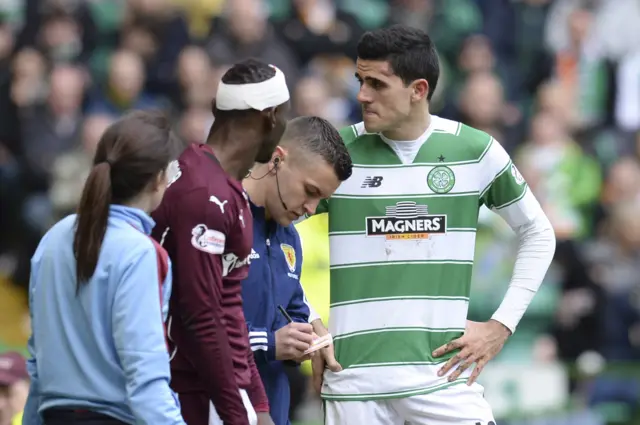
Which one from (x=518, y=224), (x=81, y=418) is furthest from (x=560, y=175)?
(x=81, y=418)

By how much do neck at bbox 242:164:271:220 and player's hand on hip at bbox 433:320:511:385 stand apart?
101 centimetres

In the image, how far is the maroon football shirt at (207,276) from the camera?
4.30 meters

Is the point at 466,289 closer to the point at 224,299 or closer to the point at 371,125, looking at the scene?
the point at 371,125

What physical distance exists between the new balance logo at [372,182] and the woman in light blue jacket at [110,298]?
1.54 metres

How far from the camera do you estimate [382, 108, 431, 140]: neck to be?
5.60 m

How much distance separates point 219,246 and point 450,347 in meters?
1.52

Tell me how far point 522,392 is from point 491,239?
1.29 m

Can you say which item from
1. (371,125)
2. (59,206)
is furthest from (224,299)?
(59,206)

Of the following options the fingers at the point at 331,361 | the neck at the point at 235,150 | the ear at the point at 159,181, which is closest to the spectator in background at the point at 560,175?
the fingers at the point at 331,361

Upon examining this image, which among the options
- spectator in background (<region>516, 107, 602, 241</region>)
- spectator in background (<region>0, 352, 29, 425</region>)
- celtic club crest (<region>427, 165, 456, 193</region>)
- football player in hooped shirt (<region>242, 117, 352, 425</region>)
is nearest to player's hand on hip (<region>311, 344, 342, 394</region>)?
football player in hooped shirt (<region>242, 117, 352, 425</region>)

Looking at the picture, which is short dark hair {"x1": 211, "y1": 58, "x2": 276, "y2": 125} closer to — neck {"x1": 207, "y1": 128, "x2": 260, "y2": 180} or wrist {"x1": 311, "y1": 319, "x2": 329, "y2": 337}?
neck {"x1": 207, "y1": 128, "x2": 260, "y2": 180}

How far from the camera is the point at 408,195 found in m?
5.57

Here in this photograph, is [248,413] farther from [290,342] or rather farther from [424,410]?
[424,410]

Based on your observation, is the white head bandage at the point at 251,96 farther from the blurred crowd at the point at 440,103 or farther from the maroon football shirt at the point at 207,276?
the blurred crowd at the point at 440,103
